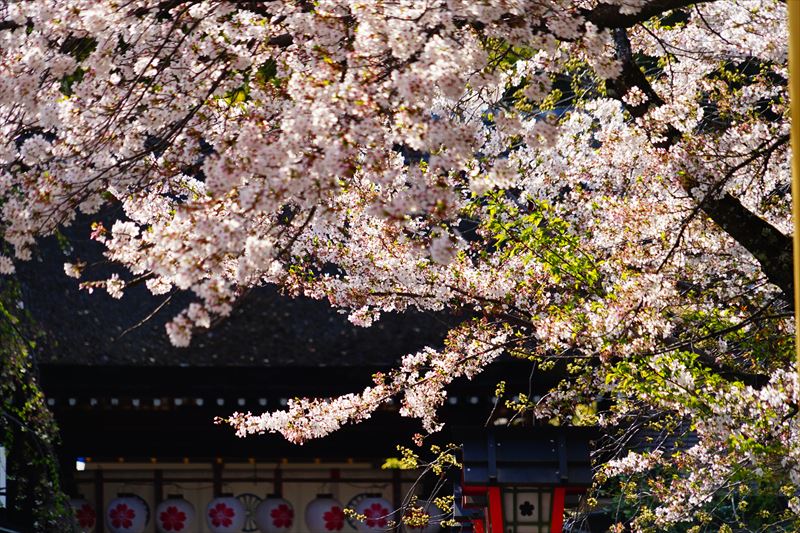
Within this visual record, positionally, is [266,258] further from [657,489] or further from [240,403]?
[240,403]

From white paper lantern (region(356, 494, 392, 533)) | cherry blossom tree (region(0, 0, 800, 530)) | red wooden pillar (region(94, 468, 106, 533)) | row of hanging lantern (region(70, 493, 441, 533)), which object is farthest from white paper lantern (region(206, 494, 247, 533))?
cherry blossom tree (region(0, 0, 800, 530))

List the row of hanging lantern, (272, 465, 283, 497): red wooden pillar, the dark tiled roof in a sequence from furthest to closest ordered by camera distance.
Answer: (272, 465, 283, 497): red wooden pillar
the row of hanging lantern
the dark tiled roof

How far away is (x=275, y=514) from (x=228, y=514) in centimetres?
57

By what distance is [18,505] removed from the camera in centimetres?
950

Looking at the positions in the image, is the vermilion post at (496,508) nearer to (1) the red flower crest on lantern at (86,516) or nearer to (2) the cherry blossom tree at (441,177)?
(2) the cherry blossom tree at (441,177)

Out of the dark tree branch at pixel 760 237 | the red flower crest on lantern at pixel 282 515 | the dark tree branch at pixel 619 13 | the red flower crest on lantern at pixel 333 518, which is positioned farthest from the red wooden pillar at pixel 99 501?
the dark tree branch at pixel 619 13

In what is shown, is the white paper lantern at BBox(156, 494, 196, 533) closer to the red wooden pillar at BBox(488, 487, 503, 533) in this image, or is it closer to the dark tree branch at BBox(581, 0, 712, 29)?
the red wooden pillar at BBox(488, 487, 503, 533)

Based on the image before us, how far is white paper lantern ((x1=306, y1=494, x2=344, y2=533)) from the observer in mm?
14242

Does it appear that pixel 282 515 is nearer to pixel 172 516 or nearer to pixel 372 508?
pixel 372 508

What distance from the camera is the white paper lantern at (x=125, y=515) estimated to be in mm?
14094

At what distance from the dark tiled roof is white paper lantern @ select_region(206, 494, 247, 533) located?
108 inches

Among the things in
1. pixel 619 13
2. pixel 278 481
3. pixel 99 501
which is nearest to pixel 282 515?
pixel 278 481

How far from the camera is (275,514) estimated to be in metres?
14.3

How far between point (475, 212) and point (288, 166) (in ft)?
13.1
